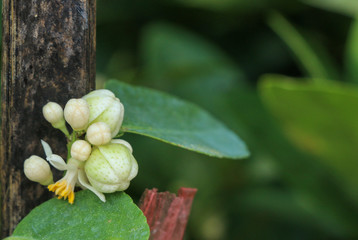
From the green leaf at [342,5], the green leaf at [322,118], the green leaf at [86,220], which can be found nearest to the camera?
the green leaf at [86,220]

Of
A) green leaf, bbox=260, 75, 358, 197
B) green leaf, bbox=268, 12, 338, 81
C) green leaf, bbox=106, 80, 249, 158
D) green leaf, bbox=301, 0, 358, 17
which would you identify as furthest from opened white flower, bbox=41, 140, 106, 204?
green leaf, bbox=301, 0, 358, 17

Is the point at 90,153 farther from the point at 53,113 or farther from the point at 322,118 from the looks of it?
the point at 322,118

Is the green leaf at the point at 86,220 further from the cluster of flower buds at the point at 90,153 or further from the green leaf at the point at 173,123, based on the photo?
Result: the green leaf at the point at 173,123

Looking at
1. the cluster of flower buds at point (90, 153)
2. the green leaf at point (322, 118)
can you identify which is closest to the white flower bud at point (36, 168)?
the cluster of flower buds at point (90, 153)

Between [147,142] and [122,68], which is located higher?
[122,68]

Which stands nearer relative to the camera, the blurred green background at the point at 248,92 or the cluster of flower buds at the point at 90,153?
the cluster of flower buds at the point at 90,153

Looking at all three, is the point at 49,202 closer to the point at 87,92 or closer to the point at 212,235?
the point at 87,92

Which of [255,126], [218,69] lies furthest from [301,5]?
[255,126]
